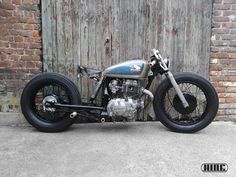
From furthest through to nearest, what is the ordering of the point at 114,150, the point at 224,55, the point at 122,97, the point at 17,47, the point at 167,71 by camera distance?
the point at 224,55 → the point at 17,47 → the point at 122,97 → the point at 167,71 → the point at 114,150

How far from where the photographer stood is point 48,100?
3828 millimetres

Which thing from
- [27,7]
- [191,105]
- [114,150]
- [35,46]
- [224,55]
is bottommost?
[114,150]

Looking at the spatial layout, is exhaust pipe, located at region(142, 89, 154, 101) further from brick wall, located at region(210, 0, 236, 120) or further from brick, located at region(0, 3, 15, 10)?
brick, located at region(0, 3, 15, 10)

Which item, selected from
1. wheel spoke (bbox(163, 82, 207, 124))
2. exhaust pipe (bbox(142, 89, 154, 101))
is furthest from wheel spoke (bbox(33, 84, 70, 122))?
wheel spoke (bbox(163, 82, 207, 124))

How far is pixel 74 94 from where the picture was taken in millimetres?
3803

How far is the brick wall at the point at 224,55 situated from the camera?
4094 mm

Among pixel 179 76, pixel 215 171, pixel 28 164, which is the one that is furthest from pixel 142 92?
pixel 28 164

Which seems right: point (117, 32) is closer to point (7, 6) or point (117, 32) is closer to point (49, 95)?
point (49, 95)

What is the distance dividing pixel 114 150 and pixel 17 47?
189 centimetres

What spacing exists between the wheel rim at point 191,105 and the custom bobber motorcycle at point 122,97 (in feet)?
0.04

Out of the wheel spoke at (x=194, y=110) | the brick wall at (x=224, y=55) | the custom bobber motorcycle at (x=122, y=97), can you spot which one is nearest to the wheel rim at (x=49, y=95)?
the custom bobber motorcycle at (x=122, y=97)

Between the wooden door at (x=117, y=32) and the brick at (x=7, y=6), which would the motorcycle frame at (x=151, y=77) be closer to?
the wooden door at (x=117, y=32)

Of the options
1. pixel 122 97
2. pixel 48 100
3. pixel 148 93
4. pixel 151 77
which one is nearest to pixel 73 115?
pixel 48 100

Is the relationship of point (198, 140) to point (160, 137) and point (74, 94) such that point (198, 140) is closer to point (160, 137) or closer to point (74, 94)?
point (160, 137)
